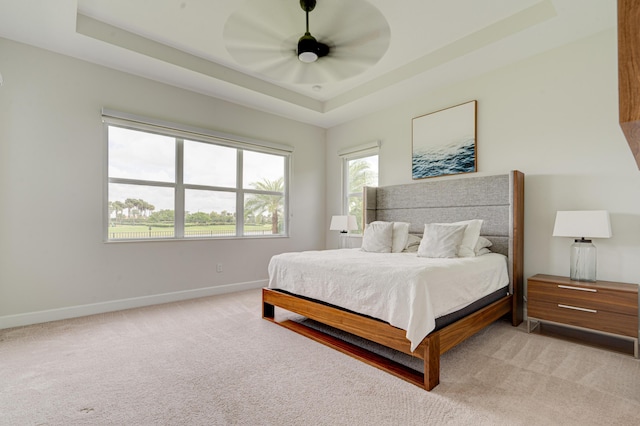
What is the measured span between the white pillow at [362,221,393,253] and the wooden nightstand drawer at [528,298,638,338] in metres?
1.47

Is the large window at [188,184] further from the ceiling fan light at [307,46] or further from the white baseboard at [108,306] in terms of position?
the ceiling fan light at [307,46]

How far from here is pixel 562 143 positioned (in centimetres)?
309

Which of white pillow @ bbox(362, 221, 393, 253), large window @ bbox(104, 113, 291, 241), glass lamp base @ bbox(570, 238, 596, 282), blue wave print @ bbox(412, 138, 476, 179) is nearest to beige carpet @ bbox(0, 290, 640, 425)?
glass lamp base @ bbox(570, 238, 596, 282)

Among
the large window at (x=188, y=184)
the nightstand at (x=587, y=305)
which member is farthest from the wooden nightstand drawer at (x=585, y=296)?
the large window at (x=188, y=184)

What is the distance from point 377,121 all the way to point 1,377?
4798 millimetres

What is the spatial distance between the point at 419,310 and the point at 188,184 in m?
3.37

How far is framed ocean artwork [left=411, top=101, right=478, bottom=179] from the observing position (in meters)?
3.75

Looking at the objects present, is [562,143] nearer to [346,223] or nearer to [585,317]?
[585,317]

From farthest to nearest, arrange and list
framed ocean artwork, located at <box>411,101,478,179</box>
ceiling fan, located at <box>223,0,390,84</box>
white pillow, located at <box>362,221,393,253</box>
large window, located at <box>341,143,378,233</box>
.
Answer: large window, located at <box>341,143,378,233</box>, framed ocean artwork, located at <box>411,101,478,179</box>, white pillow, located at <box>362,221,393,253</box>, ceiling fan, located at <box>223,0,390,84</box>

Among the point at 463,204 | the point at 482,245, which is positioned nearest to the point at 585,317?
the point at 482,245

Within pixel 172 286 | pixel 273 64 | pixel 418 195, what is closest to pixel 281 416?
pixel 273 64

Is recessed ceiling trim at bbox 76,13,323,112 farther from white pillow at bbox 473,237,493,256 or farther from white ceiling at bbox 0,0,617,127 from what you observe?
white pillow at bbox 473,237,493,256

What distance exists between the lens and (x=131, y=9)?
2.83 meters

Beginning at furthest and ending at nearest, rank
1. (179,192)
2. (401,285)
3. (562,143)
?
(179,192)
(562,143)
(401,285)
